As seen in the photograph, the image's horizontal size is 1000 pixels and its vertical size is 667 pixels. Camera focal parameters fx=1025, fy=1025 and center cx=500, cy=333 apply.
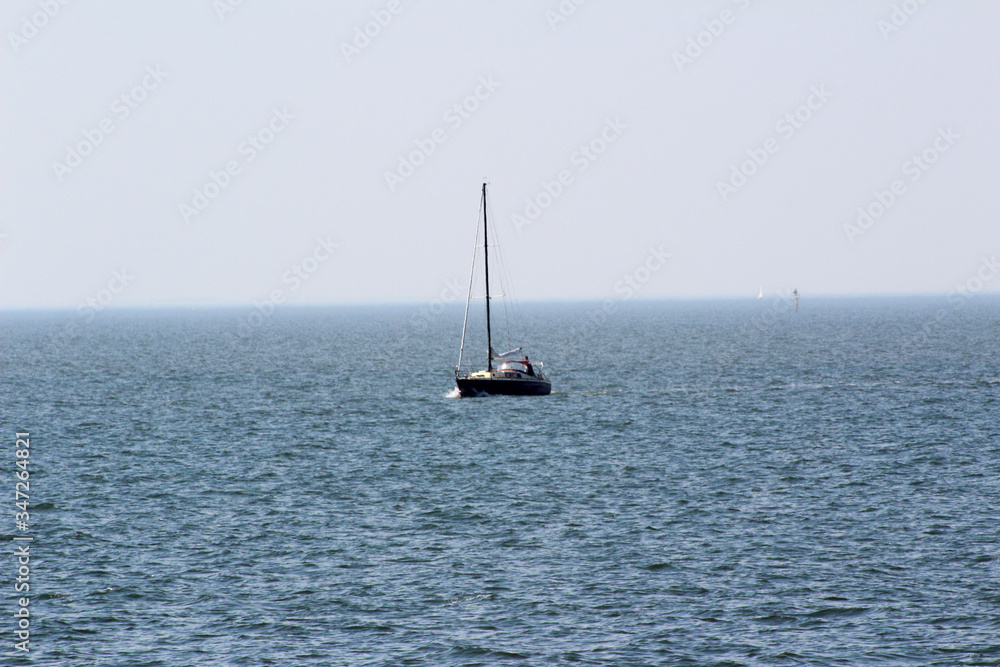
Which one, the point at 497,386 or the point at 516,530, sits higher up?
the point at 497,386

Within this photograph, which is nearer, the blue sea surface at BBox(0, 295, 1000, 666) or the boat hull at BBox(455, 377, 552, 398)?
the blue sea surface at BBox(0, 295, 1000, 666)

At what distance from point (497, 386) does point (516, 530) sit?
3718 cm

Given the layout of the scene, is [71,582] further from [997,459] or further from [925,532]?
[997,459]

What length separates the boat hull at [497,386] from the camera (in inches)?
2783

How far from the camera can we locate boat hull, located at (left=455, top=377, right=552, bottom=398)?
70.7m

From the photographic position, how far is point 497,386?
7088 cm

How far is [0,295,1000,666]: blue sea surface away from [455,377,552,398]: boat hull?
770mm

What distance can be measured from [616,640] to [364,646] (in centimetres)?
579

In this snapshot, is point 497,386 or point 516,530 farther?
point 497,386

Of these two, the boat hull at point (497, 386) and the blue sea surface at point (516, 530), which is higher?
the boat hull at point (497, 386)

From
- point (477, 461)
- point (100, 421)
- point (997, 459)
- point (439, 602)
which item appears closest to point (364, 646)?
point (439, 602)

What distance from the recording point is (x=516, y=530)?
Result: 111ft

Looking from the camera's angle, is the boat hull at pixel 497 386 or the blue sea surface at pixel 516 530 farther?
the boat hull at pixel 497 386

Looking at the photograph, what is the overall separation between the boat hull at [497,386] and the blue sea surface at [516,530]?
2.53 ft
